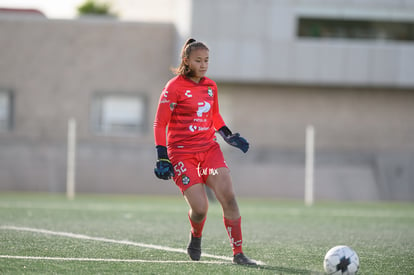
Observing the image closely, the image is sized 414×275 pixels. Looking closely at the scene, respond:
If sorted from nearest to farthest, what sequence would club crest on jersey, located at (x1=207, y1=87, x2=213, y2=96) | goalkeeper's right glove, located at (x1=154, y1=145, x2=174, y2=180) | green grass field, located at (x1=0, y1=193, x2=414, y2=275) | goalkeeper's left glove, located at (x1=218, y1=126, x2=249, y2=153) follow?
green grass field, located at (x1=0, y1=193, x2=414, y2=275) < goalkeeper's right glove, located at (x1=154, y1=145, x2=174, y2=180) < club crest on jersey, located at (x1=207, y1=87, x2=213, y2=96) < goalkeeper's left glove, located at (x1=218, y1=126, x2=249, y2=153)

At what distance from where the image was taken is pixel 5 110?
25328 mm

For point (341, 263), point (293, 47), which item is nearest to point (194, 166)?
point (341, 263)

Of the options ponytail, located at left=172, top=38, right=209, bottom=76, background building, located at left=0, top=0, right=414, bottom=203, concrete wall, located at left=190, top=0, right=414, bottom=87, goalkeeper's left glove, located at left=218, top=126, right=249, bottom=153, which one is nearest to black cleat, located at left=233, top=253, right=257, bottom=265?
goalkeeper's left glove, located at left=218, top=126, right=249, bottom=153

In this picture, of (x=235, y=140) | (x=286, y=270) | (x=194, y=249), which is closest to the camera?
(x=286, y=270)

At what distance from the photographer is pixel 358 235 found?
31.4ft

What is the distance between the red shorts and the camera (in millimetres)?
6668

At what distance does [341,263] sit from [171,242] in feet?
8.97

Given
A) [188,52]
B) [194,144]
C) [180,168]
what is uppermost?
[188,52]

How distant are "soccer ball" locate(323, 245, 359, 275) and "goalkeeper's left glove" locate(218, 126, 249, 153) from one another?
1.47m

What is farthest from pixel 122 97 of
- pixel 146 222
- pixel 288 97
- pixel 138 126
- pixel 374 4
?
pixel 146 222

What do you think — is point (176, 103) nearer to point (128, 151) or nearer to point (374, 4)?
point (128, 151)

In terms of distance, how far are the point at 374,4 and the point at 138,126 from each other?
880 cm

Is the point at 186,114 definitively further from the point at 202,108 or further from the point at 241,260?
the point at 241,260

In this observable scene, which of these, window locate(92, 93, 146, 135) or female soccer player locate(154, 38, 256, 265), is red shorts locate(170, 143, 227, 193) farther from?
window locate(92, 93, 146, 135)
